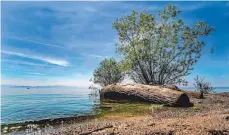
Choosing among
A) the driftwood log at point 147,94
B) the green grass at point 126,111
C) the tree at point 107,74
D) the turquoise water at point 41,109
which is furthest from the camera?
the tree at point 107,74

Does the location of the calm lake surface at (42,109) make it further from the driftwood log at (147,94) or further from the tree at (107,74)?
the tree at (107,74)

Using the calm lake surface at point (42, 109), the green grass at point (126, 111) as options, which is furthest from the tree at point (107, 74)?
the green grass at point (126, 111)

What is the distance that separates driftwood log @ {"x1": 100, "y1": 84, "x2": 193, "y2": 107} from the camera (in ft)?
62.6

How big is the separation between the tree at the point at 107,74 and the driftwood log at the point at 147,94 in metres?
27.9

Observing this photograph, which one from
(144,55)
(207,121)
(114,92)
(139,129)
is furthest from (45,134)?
(144,55)

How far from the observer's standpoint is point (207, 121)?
8.70 m

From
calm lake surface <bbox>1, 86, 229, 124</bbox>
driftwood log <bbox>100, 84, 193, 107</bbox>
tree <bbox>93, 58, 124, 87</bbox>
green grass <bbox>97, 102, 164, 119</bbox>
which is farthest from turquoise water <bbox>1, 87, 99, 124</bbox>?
tree <bbox>93, 58, 124, 87</bbox>

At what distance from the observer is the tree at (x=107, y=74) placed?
2324 inches

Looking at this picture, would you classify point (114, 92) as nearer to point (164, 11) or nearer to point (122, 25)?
point (122, 25)

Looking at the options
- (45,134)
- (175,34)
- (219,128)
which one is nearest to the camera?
(219,128)

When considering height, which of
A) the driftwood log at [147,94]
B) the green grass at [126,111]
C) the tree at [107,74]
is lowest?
the green grass at [126,111]

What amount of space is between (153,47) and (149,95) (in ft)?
44.9

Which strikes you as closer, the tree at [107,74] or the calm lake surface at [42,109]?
the calm lake surface at [42,109]

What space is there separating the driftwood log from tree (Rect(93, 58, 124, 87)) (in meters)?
27.9
